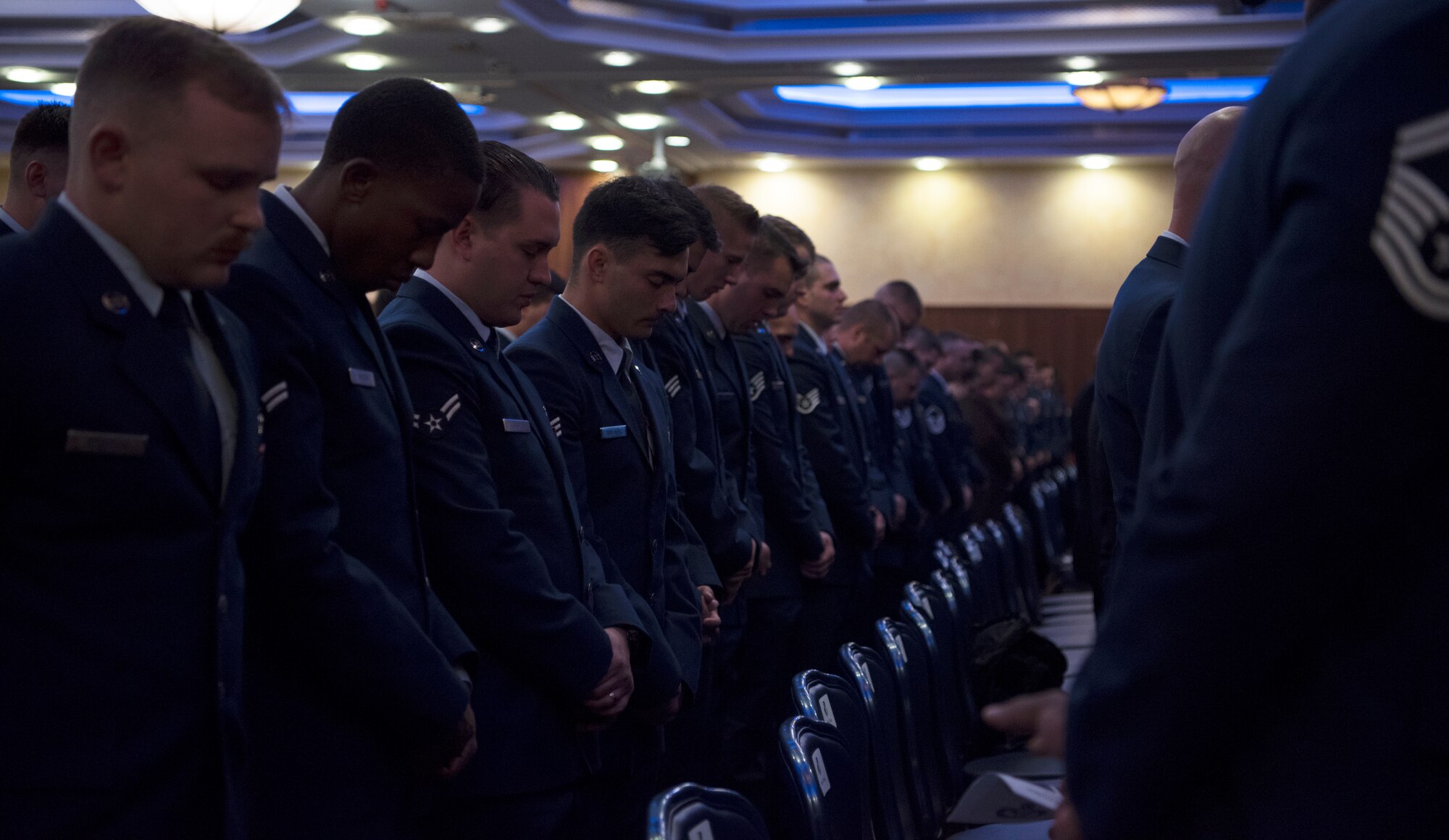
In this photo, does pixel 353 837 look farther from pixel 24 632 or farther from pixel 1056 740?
pixel 1056 740

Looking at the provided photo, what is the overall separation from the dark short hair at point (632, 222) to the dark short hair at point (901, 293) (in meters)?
5.76

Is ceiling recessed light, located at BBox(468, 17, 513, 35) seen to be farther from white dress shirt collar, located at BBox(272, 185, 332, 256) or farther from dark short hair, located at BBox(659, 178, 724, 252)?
white dress shirt collar, located at BBox(272, 185, 332, 256)

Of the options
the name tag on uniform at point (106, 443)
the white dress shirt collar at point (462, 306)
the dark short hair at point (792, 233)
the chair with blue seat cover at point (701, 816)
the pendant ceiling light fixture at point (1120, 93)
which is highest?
the name tag on uniform at point (106, 443)

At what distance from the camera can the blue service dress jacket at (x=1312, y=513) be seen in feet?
2.95

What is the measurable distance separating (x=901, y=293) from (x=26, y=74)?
7218 millimetres

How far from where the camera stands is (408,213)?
2045 millimetres

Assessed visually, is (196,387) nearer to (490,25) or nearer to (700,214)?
(700,214)

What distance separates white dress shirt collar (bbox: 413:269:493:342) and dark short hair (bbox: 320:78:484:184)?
0.41 m

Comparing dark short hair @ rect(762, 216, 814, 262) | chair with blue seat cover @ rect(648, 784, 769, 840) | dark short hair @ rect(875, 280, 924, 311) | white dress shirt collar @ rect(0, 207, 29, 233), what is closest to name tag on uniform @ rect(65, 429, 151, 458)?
chair with blue seat cover @ rect(648, 784, 769, 840)

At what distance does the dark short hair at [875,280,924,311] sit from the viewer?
346 inches

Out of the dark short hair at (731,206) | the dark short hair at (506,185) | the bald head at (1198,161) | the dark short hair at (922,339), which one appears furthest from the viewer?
the dark short hair at (922,339)

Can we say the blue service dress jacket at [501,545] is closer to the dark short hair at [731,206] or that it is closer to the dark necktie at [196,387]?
the dark necktie at [196,387]

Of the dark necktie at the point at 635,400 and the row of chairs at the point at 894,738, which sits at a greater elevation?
A: the dark necktie at the point at 635,400

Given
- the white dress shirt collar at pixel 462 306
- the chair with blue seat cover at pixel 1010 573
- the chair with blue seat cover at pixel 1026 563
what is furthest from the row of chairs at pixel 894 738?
the white dress shirt collar at pixel 462 306
